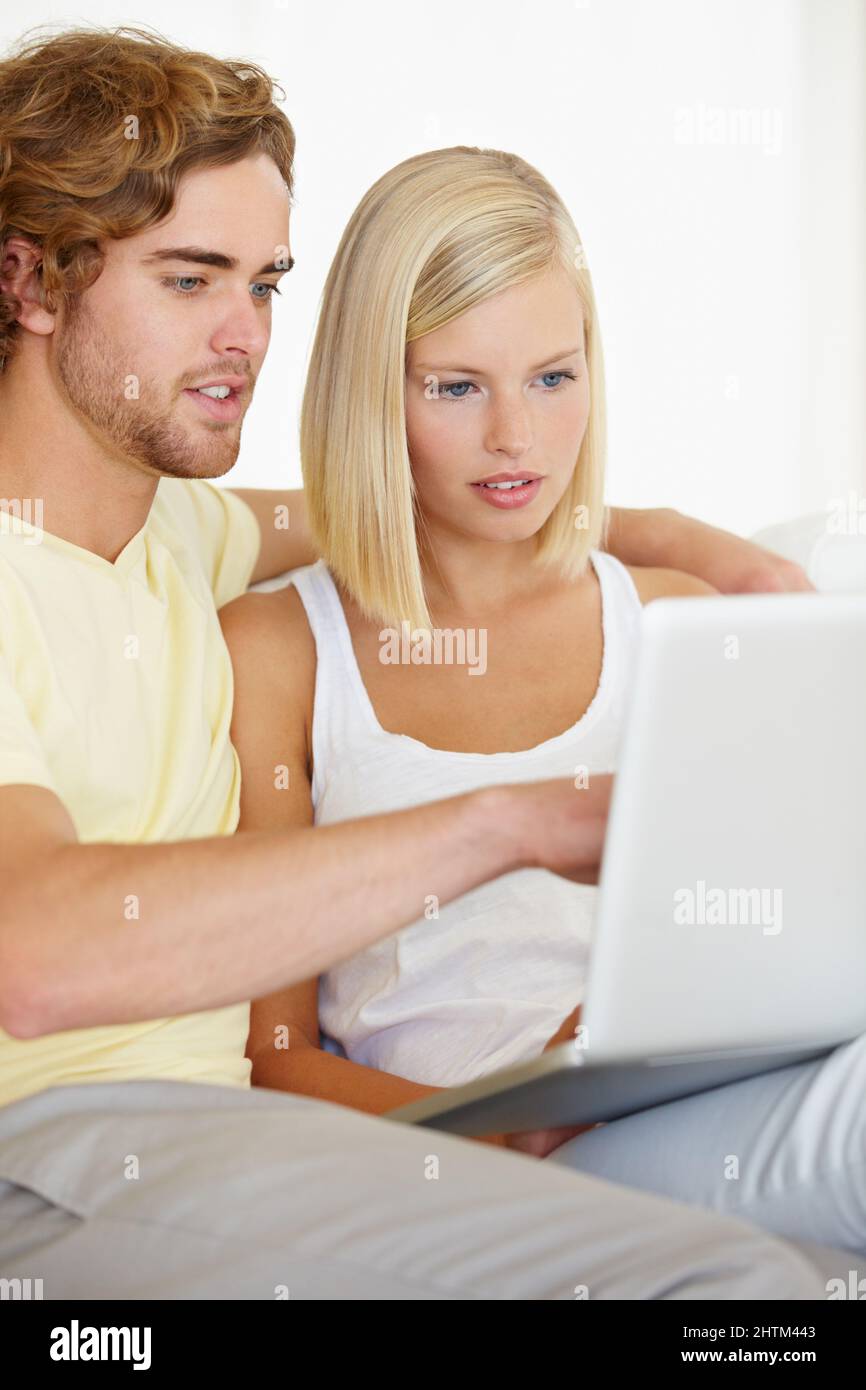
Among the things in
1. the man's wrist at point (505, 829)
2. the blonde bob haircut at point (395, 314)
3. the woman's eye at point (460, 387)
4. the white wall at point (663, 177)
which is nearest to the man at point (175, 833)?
the man's wrist at point (505, 829)

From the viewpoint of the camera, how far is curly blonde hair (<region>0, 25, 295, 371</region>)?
139 cm

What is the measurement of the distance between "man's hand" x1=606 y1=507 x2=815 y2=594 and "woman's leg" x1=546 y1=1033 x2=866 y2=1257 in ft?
2.16

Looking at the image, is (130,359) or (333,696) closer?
(130,359)

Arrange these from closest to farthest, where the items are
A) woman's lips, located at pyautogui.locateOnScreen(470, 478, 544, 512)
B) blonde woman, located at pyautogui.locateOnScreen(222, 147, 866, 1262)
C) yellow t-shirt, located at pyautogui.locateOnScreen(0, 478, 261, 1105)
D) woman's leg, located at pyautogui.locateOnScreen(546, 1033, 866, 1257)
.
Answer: woman's leg, located at pyautogui.locateOnScreen(546, 1033, 866, 1257), yellow t-shirt, located at pyautogui.locateOnScreen(0, 478, 261, 1105), blonde woman, located at pyautogui.locateOnScreen(222, 147, 866, 1262), woman's lips, located at pyautogui.locateOnScreen(470, 478, 544, 512)

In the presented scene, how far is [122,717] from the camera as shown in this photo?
1322mm

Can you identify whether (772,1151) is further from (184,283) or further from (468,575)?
(184,283)

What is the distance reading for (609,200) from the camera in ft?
12.6


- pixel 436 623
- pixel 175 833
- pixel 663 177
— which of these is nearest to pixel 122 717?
pixel 175 833

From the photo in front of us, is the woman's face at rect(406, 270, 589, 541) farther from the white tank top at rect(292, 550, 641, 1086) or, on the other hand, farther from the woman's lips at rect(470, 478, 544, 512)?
the white tank top at rect(292, 550, 641, 1086)

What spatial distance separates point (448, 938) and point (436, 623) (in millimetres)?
391

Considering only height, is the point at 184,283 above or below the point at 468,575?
above

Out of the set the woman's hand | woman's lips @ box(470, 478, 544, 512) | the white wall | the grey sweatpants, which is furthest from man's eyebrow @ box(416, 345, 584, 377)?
the white wall
